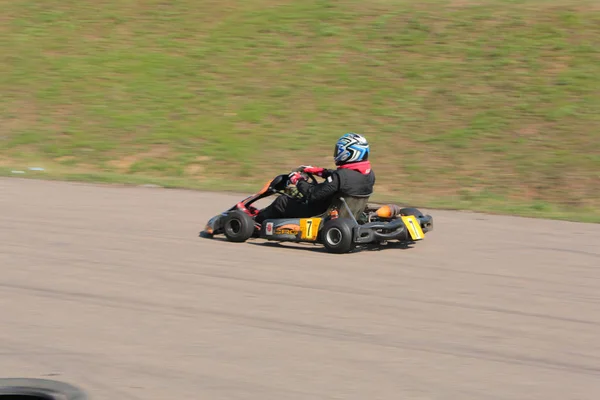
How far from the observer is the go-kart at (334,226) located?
9.34 metres

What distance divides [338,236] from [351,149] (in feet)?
3.24

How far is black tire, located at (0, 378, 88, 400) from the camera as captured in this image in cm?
522

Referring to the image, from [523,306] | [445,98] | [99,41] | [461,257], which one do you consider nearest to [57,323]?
[523,306]

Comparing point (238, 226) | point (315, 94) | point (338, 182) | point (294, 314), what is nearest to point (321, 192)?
point (338, 182)

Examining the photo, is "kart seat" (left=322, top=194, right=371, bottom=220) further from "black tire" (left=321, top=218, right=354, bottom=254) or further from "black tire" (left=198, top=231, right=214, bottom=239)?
"black tire" (left=198, top=231, right=214, bottom=239)

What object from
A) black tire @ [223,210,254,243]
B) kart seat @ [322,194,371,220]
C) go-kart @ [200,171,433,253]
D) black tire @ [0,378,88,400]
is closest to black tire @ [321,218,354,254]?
go-kart @ [200,171,433,253]

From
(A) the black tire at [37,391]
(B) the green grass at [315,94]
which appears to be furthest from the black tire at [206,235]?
(A) the black tire at [37,391]

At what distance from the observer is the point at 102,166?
17.1m

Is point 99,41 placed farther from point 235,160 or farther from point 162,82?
point 235,160

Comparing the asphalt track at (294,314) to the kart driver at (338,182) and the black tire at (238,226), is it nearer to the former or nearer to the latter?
the black tire at (238,226)

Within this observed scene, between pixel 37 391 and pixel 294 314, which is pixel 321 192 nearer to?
pixel 294 314

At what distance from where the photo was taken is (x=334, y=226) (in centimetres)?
930

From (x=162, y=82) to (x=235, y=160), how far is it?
484 centimetres

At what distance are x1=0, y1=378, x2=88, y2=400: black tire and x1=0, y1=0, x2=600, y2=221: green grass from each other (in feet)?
28.6
